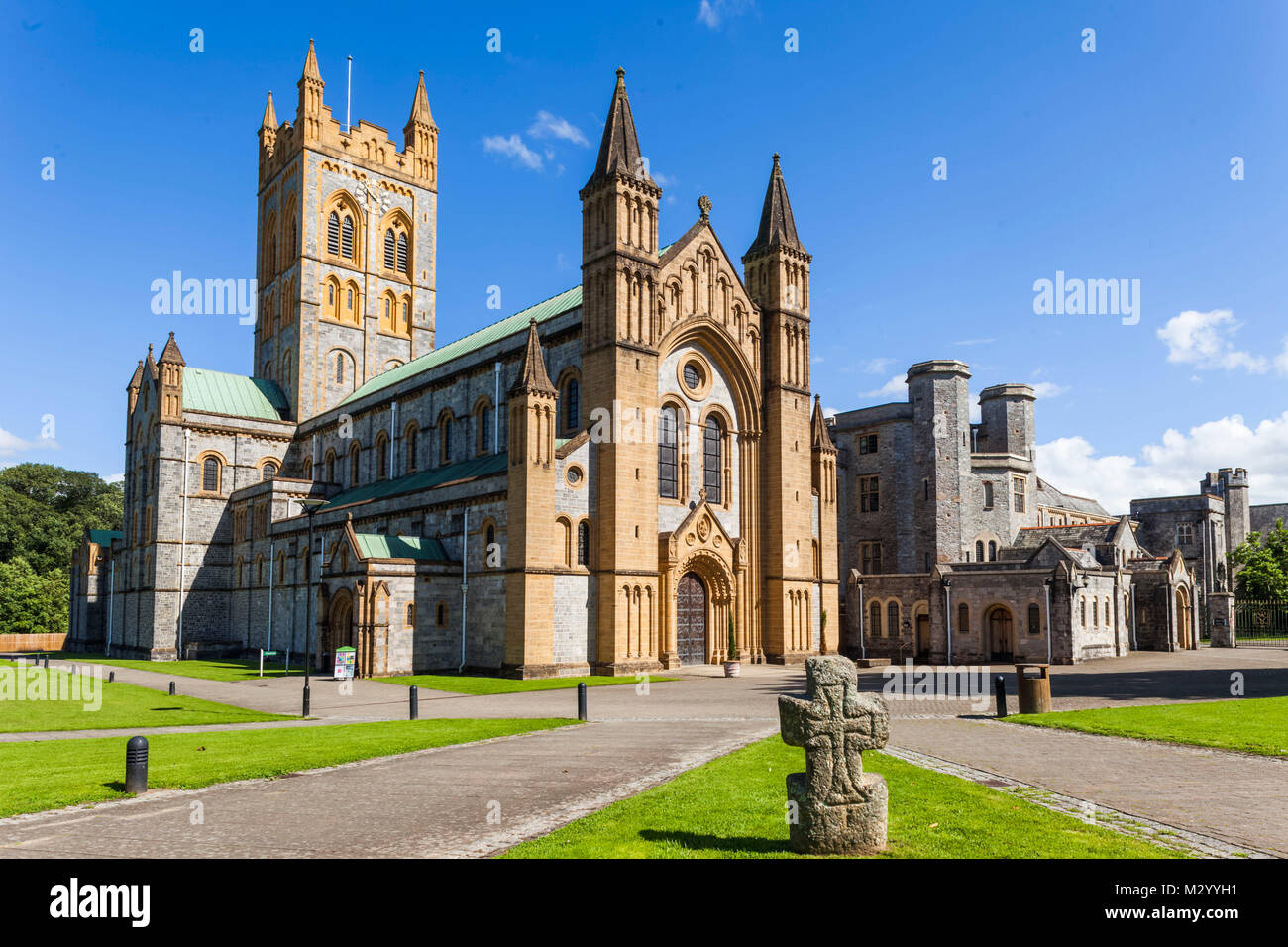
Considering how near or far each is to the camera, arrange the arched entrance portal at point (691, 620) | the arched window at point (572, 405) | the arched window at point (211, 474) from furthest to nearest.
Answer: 1. the arched window at point (211, 474)
2. the arched window at point (572, 405)
3. the arched entrance portal at point (691, 620)

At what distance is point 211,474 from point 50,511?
124 feet

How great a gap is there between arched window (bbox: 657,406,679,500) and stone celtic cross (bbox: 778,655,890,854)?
32783mm

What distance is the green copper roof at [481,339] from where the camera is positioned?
46.9m

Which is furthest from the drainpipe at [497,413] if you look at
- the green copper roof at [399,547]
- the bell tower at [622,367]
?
the bell tower at [622,367]

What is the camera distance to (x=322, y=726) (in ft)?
71.2

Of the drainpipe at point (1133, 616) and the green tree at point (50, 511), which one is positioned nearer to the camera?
the drainpipe at point (1133, 616)

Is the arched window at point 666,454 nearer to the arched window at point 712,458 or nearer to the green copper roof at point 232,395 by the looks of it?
the arched window at point 712,458

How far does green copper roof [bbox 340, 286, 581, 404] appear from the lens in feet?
154

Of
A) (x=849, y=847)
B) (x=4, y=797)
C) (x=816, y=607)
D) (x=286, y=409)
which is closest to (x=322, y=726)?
(x=4, y=797)

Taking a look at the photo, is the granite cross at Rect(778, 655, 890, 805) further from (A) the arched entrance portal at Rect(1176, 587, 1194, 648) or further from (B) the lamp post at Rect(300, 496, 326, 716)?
(A) the arched entrance portal at Rect(1176, 587, 1194, 648)

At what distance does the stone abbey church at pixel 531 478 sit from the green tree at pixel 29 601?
48.3 feet

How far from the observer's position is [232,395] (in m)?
66.0

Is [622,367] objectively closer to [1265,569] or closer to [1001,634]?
[1001,634]

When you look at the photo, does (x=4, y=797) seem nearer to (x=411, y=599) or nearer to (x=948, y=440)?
(x=411, y=599)
